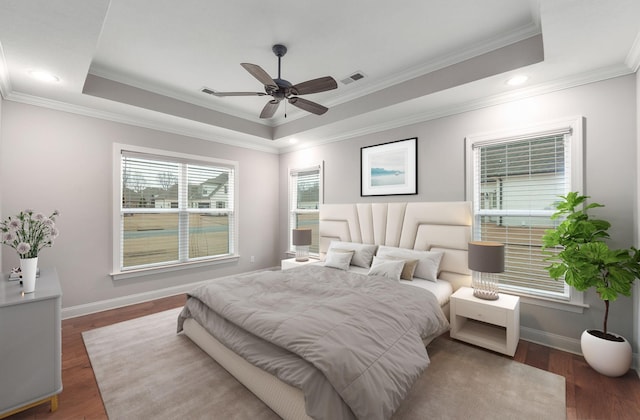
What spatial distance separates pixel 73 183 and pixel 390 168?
423 cm

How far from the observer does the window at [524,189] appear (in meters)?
2.75

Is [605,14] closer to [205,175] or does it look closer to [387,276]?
[387,276]

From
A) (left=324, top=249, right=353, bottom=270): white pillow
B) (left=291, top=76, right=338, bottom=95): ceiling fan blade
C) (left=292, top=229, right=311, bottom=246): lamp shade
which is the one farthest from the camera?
(left=292, top=229, right=311, bottom=246): lamp shade

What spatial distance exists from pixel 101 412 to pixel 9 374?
0.61 meters

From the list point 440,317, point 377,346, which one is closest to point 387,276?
point 440,317

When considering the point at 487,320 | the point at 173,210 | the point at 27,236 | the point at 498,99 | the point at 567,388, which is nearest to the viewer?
the point at 567,388

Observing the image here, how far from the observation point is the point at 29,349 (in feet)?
5.93

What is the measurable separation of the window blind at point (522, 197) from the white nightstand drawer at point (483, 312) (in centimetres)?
67

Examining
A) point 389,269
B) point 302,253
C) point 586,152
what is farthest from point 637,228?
point 302,253

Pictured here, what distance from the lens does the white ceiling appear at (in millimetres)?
2031

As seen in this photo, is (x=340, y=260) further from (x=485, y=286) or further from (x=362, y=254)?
(x=485, y=286)

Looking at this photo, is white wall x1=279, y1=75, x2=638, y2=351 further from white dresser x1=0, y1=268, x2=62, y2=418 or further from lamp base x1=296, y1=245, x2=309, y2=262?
white dresser x1=0, y1=268, x2=62, y2=418

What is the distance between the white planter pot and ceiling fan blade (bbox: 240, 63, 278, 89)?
138 inches

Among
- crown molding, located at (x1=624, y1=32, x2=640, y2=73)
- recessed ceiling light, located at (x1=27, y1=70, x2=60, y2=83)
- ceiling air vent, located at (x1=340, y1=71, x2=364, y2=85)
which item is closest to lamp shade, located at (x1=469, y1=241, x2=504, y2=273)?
crown molding, located at (x1=624, y1=32, x2=640, y2=73)
